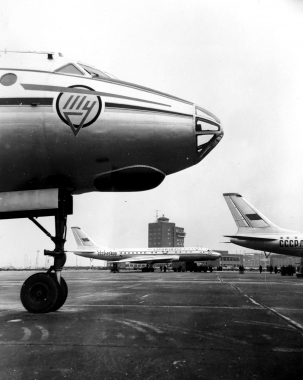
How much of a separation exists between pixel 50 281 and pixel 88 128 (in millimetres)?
3175

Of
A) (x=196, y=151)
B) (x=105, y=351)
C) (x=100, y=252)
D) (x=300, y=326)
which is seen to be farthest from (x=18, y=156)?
(x=100, y=252)

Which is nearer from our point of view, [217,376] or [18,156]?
[217,376]

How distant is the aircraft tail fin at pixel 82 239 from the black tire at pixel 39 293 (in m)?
42.7

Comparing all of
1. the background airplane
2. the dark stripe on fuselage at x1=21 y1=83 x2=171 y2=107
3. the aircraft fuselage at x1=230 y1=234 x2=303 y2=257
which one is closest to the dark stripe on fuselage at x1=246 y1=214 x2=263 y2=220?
the aircraft fuselage at x1=230 y1=234 x2=303 y2=257

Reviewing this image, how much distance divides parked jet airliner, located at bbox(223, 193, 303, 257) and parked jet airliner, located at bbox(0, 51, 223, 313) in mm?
23649

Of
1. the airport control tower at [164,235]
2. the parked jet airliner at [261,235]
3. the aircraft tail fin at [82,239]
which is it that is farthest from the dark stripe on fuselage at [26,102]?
the airport control tower at [164,235]

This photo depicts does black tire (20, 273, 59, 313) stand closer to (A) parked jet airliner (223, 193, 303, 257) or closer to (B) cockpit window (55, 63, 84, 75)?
(B) cockpit window (55, 63, 84, 75)

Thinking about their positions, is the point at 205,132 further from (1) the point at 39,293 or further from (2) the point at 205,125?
(1) the point at 39,293

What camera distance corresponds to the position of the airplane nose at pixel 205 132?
6051 mm

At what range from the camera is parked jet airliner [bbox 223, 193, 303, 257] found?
28359mm

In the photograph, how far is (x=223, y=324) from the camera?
6.36 metres

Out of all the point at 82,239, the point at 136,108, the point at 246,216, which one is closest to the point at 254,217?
the point at 246,216

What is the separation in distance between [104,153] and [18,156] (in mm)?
1461

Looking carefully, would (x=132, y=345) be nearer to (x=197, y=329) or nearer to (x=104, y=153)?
(x=197, y=329)
